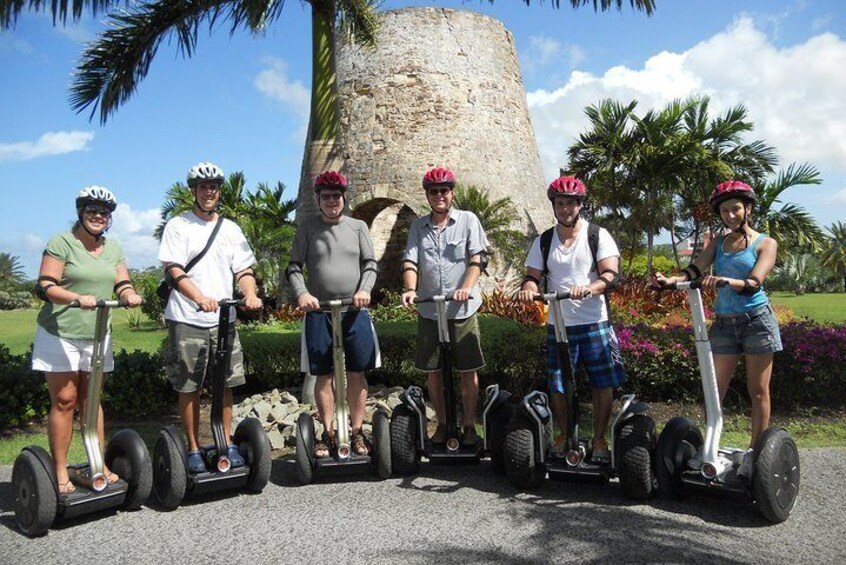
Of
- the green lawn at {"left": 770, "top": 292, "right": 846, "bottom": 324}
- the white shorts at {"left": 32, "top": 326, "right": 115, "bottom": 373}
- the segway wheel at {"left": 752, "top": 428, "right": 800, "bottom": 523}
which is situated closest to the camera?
the segway wheel at {"left": 752, "top": 428, "right": 800, "bottom": 523}

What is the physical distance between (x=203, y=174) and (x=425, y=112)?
9.81m

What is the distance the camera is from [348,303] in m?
4.16

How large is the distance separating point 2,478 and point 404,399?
9.38 ft

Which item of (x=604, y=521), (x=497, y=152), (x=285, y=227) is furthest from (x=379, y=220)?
(x=604, y=521)

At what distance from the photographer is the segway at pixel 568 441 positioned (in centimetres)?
377

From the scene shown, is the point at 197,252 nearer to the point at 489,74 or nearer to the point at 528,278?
the point at 528,278

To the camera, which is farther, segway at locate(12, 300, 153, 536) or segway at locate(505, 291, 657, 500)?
segway at locate(505, 291, 657, 500)

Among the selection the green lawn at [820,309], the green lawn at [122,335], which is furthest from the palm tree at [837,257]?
the green lawn at [122,335]

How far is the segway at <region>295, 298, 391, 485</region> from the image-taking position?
4.25 m

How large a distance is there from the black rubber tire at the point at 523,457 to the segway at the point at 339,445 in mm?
811

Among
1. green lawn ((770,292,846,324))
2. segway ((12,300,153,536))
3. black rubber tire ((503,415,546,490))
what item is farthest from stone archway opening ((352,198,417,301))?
segway ((12,300,153,536))

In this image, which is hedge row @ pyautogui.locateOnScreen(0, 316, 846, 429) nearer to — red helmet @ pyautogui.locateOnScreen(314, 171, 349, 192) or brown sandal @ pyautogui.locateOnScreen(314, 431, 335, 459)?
brown sandal @ pyautogui.locateOnScreen(314, 431, 335, 459)

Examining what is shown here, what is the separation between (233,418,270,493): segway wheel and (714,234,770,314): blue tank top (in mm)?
2859

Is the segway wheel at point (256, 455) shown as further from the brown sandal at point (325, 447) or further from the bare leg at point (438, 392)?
the bare leg at point (438, 392)
